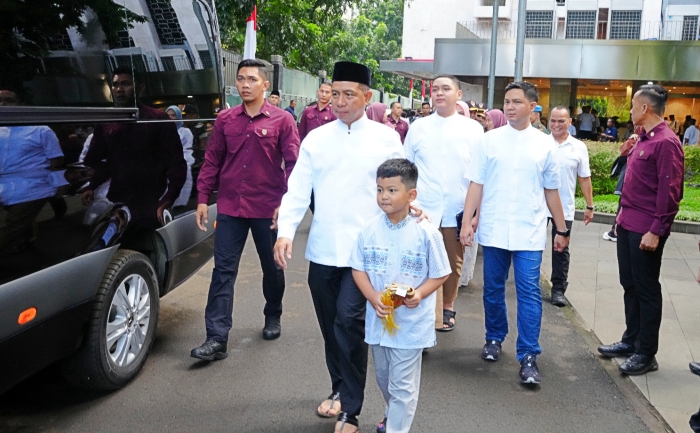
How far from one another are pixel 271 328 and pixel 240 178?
48.6 inches

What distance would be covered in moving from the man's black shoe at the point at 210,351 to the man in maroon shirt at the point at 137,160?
88 cm

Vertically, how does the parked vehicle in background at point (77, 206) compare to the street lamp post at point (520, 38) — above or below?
below

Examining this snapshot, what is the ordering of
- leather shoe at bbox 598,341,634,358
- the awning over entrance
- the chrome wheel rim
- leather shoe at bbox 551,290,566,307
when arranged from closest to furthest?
the chrome wheel rim, leather shoe at bbox 598,341,634,358, leather shoe at bbox 551,290,566,307, the awning over entrance

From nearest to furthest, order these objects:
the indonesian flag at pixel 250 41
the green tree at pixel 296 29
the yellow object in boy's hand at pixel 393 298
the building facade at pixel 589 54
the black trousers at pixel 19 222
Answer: the black trousers at pixel 19 222 → the yellow object in boy's hand at pixel 393 298 → the indonesian flag at pixel 250 41 → the green tree at pixel 296 29 → the building facade at pixel 589 54

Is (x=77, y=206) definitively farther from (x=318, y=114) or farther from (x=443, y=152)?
(x=318, y=114)

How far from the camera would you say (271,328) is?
18.6ft

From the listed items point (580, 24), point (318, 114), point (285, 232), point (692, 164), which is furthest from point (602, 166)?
point (580, 24)

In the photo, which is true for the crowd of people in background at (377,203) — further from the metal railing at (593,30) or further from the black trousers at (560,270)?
the metal railing at (593,30)

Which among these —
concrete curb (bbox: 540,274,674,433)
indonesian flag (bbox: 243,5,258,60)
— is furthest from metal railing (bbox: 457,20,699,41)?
concrete curb (bbox: 540,274,674,433)

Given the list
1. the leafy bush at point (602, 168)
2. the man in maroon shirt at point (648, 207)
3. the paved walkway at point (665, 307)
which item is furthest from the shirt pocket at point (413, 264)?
the leafy bush at point (602, 168)

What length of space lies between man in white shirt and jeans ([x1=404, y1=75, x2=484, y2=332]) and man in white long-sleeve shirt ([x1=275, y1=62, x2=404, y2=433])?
1.64 meters

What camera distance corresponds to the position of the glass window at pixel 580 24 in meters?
34.6

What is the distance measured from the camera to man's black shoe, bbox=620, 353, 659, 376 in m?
5.10

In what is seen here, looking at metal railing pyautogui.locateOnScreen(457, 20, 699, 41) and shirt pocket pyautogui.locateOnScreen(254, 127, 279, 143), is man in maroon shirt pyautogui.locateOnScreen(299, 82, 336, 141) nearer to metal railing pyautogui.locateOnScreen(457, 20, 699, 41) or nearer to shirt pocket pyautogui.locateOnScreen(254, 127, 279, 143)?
shirt pocket pyautogui.locateOnScreen(254, 127, 279, 143)
